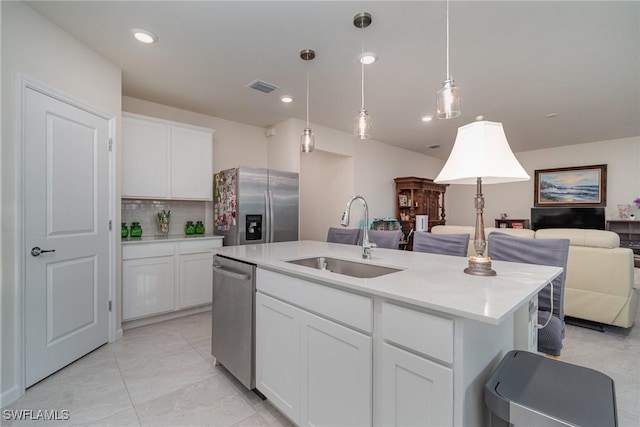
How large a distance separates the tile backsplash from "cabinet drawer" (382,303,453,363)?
3484mm

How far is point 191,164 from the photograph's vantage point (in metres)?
3.63

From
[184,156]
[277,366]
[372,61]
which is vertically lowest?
[277,366]

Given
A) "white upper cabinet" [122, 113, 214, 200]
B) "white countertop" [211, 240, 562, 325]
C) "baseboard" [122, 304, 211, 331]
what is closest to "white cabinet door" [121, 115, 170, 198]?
"white upper cabinet" [122, 113, 214, 200]

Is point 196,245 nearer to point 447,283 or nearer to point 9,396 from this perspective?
point 9,396

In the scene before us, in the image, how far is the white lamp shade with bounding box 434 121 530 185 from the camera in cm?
130

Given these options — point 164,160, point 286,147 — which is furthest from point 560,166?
point 164,160

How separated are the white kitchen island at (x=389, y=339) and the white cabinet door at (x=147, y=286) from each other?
1.98 m

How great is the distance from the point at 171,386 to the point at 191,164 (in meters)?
2.49

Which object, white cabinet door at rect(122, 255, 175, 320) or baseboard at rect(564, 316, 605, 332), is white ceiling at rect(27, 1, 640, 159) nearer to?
white cabinet door at rect(122, 255, 175, 320)

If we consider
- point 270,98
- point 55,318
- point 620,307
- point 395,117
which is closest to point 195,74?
point 270,98

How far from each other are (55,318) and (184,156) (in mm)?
2054

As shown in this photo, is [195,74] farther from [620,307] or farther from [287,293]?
[620,307]

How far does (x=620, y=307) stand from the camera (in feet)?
8.95

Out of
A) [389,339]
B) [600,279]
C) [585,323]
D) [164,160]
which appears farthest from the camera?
[164,160]
